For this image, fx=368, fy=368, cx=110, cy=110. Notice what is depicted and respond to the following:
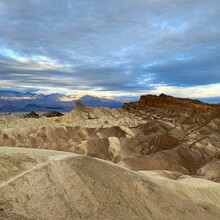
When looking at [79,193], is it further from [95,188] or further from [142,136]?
[142,136]

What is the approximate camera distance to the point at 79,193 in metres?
14.3

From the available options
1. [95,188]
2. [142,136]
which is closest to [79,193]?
[95,188]

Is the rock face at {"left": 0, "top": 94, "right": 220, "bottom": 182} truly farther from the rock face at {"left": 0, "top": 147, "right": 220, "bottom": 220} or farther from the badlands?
the rock face at {"left": 0, "top": 147, "right": 220, "bottom": 220}

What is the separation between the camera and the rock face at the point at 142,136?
36094 millimetres

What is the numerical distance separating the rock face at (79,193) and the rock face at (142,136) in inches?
560

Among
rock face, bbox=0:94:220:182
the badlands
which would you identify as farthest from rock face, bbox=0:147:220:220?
rock face, bbox=0:94:220:182

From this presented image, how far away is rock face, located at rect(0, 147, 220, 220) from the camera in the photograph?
1306 centimetres

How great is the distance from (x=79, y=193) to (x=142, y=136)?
33.4 m

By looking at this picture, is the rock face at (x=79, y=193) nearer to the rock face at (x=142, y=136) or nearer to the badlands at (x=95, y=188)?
the badlands at (x=95, y=188)

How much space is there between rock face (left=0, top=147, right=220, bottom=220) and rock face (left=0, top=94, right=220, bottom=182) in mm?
14217

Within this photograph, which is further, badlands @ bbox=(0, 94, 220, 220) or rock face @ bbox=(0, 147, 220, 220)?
badlands @ bbox=(0, 94, 220, 220)

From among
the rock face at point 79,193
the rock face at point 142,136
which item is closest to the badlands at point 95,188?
the rock face at point 79,193

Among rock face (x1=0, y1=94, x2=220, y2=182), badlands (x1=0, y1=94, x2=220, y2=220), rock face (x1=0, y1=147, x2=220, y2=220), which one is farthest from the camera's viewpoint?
rock face (x1=0, y1=94, x2=220, y2=182)

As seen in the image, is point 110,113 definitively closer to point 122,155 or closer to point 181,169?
point 122,155
